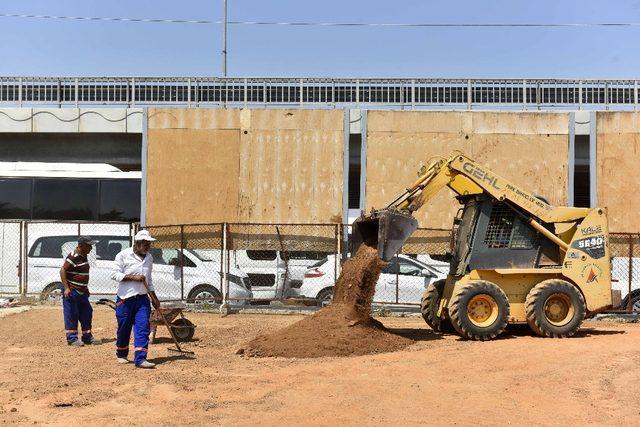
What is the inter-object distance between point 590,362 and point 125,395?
5859 mm

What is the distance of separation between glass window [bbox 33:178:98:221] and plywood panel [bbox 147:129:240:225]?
1685mm

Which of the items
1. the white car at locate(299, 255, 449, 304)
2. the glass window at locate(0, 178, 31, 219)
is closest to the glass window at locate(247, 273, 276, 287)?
the white car at locate(299, 255, 449, 304)

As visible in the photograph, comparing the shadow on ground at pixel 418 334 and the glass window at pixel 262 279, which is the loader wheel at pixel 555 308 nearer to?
the shadow on ground at pixel 418 334

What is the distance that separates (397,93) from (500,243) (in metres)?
14.5

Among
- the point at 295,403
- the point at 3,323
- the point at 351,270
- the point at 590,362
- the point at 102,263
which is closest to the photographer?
the point at 295,403

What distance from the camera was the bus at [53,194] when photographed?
24.3 metres

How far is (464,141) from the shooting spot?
24734 mm

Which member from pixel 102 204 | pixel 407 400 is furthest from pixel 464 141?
pixel 407 400

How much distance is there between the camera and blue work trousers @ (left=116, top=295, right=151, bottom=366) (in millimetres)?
10633

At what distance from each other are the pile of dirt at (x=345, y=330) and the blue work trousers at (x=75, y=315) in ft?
9.23

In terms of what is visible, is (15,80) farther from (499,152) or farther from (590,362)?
(590,362)

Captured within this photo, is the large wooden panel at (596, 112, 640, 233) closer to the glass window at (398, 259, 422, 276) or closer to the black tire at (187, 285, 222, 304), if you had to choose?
the glass window at (398, 259, 422, 276)

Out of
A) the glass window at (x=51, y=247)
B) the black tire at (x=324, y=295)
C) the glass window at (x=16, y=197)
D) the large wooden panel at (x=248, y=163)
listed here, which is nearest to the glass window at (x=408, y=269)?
the black tire at (x=324, y=295)

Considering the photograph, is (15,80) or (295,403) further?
(15,80)
